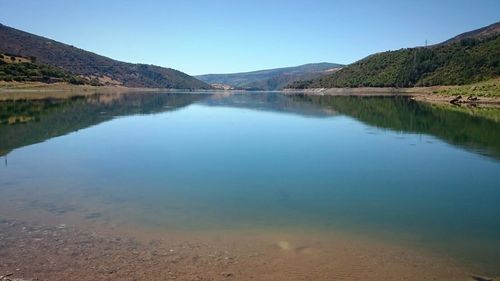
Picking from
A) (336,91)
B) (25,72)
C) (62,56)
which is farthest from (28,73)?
(62,56)

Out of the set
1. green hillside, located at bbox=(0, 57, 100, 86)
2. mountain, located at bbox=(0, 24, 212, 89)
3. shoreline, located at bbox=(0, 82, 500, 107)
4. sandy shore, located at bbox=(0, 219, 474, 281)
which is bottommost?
sandy shore, located at bbox=(0, 219, 474, 281)

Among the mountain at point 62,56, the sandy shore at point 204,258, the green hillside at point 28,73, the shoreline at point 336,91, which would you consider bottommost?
the sandy shore at point 204,258

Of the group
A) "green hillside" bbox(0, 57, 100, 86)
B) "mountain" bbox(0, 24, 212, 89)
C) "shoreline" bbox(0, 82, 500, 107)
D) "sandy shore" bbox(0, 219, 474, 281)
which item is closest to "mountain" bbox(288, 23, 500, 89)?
"shoreline" bbox(0, 82, 500, 107)

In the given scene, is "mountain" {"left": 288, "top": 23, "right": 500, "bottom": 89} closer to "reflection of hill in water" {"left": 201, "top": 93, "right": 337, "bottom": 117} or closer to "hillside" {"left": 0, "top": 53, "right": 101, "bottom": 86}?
"reflection of hill in water" {"left": 201, "top": 93, "right": 337, "bottom": 117}

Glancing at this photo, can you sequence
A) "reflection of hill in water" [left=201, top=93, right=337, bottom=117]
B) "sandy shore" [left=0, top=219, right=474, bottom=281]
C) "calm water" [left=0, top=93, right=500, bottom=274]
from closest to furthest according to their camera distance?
"sandy shore" [left=0, top=219, right=474, bottom=281]
"calm water" [left=0, top=93, right=500, bottom=274]
"reflection of hill in water" [left=201, top=93, right=337, bottom=117]

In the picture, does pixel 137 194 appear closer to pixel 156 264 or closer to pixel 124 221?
pixel 124 221

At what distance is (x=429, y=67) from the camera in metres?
112

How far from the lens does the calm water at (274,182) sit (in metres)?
9.16

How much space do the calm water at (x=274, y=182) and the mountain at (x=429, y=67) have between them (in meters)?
68.2

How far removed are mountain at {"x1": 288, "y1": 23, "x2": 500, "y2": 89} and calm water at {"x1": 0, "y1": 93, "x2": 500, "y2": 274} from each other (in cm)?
6824


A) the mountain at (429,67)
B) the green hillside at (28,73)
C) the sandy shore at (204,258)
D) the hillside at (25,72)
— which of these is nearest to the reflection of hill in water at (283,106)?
the sandy shore at (204,258)

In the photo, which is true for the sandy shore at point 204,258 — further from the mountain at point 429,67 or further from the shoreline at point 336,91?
the mountain at point 429,67

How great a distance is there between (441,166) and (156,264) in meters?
12.1

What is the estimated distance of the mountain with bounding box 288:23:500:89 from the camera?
8594 centimetres
